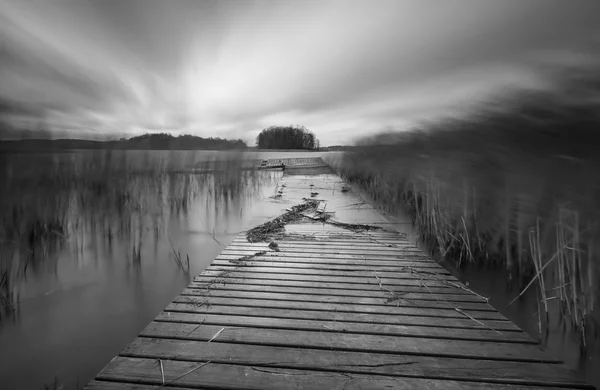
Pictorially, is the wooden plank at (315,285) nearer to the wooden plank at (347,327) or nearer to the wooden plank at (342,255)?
the wooden plank at (347,327)

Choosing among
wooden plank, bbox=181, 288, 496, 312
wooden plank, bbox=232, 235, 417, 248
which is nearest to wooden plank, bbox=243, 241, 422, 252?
wooden plank, bbox=232, 235, 417, 248

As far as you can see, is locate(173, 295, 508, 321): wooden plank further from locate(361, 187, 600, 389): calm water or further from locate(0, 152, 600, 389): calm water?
locate(0, 152, 600, 389): calm water

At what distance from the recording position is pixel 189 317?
84.1 inches

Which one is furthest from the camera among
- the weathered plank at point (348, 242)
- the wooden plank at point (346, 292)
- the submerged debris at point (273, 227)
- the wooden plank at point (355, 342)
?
the submerged debris at point (273, 227)

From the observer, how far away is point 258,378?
1.55m

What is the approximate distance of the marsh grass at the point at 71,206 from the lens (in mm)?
4004

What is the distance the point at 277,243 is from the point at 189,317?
6.75 feet

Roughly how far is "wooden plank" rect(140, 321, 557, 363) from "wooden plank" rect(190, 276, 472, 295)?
0.69 metres

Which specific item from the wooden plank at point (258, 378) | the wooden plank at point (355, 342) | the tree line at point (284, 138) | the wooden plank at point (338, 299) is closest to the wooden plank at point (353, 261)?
the wooden plank at point (338, 299)

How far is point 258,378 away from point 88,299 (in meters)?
3.06

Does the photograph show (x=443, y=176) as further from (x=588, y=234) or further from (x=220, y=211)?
(x=220, y=211)

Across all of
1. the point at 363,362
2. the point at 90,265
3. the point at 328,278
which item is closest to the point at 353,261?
the point at 328,278

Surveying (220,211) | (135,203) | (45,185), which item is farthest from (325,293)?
(220,211)

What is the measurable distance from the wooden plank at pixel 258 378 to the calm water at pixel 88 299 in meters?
1.21
